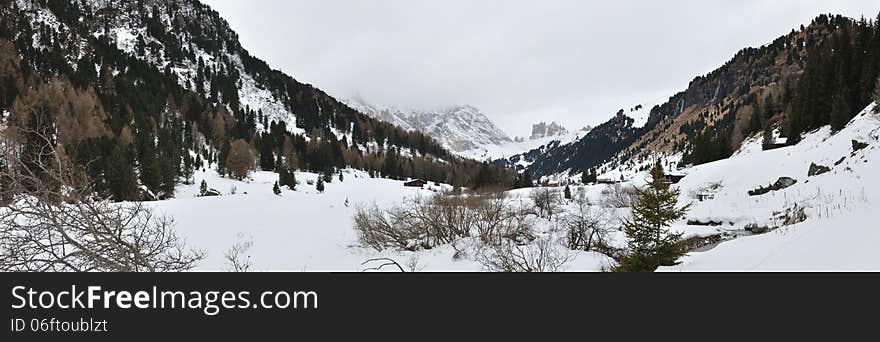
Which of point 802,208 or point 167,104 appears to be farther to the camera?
point 167,104

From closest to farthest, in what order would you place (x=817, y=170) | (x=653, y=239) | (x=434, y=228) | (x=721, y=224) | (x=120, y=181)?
Answer: (x=653, y=239), (x=817, y=170), (x=721, y=224), (x=434, y=228), (x=120, y=181)

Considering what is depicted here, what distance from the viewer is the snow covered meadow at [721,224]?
5898 millimetres

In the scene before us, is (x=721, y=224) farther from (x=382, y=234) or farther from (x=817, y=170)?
(x=382, y=234)

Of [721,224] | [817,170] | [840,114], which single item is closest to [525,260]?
[721,224]

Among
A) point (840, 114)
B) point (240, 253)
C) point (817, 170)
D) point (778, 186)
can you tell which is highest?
point (840, 114)

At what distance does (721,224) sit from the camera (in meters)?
22.6

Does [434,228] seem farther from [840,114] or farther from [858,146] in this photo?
[840,114]

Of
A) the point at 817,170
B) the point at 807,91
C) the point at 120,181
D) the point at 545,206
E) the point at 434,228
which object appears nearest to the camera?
the point at 817,170

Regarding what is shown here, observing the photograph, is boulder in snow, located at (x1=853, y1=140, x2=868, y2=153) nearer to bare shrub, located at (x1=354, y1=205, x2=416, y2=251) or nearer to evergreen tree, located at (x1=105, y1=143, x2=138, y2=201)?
bare shrub, located at (x1=354, y1=205, x2=416, y2=251)

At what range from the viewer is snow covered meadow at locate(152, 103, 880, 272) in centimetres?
590

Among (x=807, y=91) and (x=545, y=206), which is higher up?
(x=807, y=91)

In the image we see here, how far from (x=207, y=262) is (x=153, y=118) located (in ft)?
262
